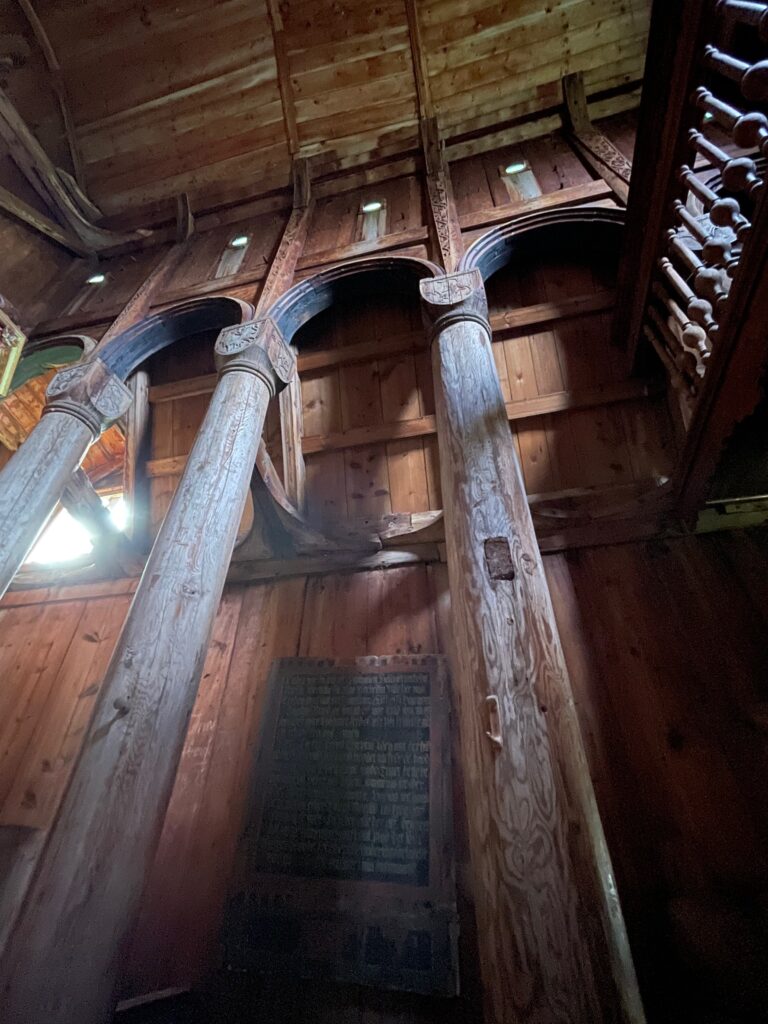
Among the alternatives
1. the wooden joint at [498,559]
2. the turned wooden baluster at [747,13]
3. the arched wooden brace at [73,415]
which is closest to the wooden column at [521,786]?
the wooden joint at [498,559]

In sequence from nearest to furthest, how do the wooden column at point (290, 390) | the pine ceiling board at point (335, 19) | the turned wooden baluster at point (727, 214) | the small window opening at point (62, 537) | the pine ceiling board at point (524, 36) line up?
the turned wooden baluster at point (727, 214) → the wooden column at point (290, 390) → the pine ceiling board at point (524, 36) → the pine ceiling board at point (335, 19) → the small window opening at point (62, 537)

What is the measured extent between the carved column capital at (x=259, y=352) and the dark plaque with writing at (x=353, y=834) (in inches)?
66.6

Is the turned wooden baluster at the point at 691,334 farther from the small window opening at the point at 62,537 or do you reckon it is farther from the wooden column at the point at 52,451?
the small window opening at the point at 62,537

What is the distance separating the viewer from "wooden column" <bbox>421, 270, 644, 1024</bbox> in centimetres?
98

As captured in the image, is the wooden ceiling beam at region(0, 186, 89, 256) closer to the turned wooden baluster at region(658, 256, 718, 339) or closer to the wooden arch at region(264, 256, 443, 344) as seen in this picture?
the wooden arch at region(264, 256, 443, 344)

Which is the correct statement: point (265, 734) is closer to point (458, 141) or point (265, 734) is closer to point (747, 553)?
point (747, 553)

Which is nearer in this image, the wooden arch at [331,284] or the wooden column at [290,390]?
the wooden column at [290,390]

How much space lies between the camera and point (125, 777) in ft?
4.52

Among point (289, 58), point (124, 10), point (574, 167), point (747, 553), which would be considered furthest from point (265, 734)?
point (124, 10)

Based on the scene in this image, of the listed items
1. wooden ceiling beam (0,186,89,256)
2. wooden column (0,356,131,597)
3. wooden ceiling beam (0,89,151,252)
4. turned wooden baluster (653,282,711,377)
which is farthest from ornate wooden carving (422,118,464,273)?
wooden ceiling beam (0,186,89,256)

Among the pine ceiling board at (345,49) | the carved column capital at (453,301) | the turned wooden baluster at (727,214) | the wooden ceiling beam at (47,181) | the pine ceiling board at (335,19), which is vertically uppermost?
the pine ceiling board at (335,19)

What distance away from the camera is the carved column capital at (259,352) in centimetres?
278

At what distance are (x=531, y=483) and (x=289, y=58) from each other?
16.6 feet

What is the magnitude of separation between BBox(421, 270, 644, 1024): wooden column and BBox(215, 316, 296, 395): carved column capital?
1.43 metres
